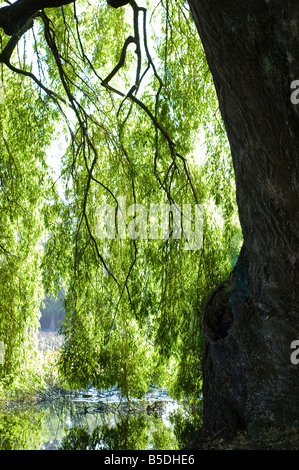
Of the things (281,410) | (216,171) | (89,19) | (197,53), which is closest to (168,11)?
(197,53)

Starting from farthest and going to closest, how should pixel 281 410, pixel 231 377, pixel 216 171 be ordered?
1. pixel 216 171
2. pixel 231 377
3. pixel 281 410

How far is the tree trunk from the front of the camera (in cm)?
254

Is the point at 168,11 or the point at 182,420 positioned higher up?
the point at 168,11

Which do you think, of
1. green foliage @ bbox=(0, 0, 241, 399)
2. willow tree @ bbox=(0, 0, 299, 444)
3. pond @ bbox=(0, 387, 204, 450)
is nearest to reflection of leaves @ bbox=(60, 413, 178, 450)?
pond @ bbox=(0, 387, 204, 450)

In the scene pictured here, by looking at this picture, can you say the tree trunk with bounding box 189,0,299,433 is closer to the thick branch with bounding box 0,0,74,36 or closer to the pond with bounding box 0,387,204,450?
the pond with bounding box 0,387,204,450

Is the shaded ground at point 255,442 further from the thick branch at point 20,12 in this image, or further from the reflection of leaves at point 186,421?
the thick branch at point 20,12

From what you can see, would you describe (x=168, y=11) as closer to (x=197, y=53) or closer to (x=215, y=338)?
(x=197, y=53)

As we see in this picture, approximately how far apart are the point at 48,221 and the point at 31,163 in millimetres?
646

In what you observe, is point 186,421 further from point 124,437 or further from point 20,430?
point 20,430

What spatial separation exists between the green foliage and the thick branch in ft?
1.09

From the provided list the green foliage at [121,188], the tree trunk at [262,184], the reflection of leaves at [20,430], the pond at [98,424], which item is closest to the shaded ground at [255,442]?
the tree trunk at [262,184]

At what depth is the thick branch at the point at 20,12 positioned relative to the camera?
140 inches

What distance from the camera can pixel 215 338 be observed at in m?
3.13
